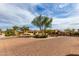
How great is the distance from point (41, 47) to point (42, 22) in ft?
0.69

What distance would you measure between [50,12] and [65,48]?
1.08 feet

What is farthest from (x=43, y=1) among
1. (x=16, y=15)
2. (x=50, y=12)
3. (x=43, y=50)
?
(x=43, y=50)

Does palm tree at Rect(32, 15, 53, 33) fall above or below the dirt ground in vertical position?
above

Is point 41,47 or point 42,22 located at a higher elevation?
point 42,22

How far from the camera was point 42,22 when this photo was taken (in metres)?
2.35

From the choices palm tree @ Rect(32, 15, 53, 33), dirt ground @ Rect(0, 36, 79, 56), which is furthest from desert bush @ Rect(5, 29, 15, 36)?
palm tree @ Rect(32, 15, 53, 33)

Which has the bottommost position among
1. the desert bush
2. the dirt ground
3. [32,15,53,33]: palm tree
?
the dirt ground

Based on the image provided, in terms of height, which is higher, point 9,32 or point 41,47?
point 9,32

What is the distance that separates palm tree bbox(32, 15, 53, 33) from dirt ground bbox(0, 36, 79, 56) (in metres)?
0.10

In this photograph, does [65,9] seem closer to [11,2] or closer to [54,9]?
[54,9]

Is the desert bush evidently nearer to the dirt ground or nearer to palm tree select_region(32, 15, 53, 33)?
the dirt ground

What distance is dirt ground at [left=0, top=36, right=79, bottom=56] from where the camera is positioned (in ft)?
7.64

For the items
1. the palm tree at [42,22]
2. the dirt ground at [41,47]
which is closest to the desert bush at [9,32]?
the dirt ground at [41,47]

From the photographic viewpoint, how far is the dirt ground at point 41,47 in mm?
Answer: 2330
